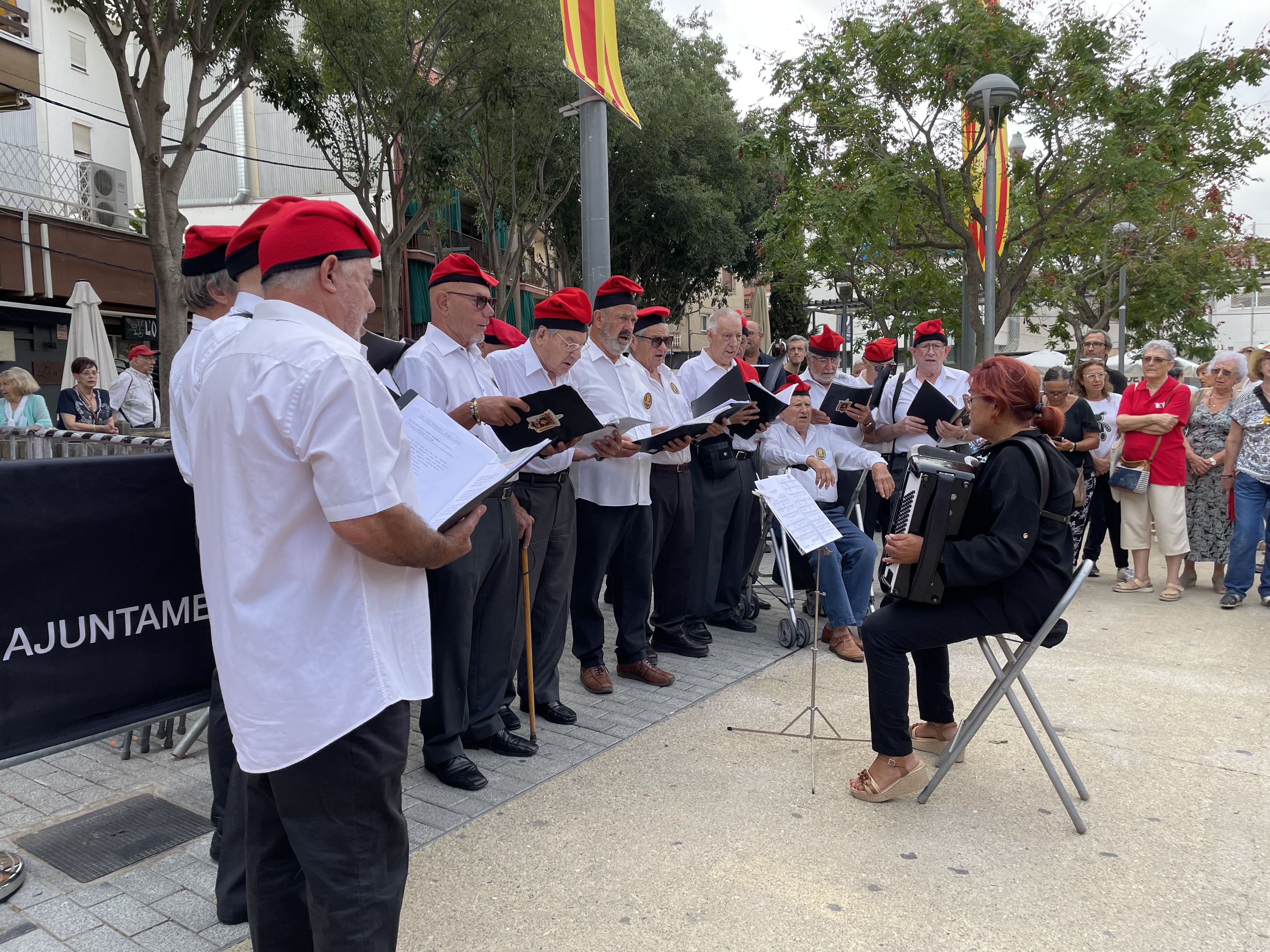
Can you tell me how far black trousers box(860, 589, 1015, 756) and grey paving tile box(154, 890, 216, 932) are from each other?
2.50 m

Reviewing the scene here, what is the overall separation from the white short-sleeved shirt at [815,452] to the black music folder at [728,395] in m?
0.91

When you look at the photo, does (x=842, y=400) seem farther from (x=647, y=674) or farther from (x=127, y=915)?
(x=127, y=915)


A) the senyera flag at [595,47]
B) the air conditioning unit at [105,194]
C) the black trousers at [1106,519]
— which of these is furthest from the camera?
the air conditioning unit at [105,194]

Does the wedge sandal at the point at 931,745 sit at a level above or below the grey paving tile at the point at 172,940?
below

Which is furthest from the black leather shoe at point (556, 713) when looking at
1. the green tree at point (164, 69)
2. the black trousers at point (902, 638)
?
the green tree at point (164, 69)

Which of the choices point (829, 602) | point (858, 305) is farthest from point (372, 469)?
point (858, 305)

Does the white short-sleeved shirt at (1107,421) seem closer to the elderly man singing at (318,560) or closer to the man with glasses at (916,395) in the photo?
the man with glasses at (916,395)

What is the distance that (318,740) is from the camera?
2.04m

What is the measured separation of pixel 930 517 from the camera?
374 cm

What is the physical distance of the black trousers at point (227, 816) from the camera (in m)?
2.91

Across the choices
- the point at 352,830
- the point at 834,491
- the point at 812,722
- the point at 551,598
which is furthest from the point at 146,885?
the point at 834,491

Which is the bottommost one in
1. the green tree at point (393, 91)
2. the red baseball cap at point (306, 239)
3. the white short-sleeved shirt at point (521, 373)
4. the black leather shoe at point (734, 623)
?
the black leather shoe at point (734, 623)

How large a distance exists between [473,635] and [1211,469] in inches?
272

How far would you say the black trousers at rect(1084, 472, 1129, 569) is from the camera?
873 cm
